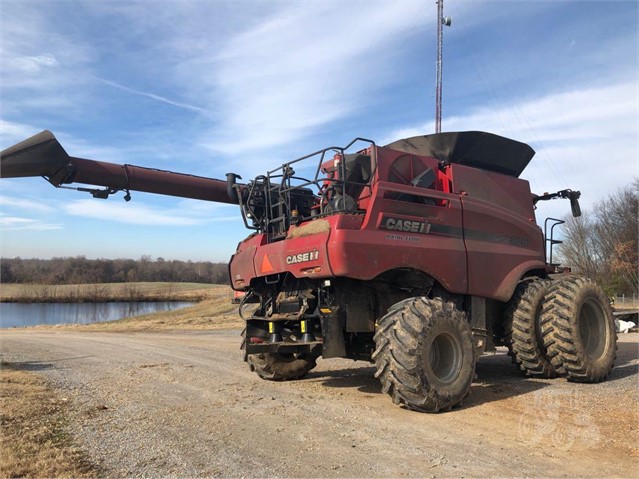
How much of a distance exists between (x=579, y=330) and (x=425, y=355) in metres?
3.57

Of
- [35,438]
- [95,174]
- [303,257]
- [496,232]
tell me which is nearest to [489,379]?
[496,232]

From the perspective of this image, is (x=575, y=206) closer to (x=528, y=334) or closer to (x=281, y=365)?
(x=528, y=334)

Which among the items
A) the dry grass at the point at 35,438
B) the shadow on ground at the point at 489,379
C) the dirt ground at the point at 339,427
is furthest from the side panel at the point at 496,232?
the dry grass at the point at 35,438

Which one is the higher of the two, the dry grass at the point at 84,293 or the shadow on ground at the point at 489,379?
the shadow on ground at the point at 489,379

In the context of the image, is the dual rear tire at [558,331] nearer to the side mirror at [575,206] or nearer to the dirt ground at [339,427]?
the dirt ground at [339,427]

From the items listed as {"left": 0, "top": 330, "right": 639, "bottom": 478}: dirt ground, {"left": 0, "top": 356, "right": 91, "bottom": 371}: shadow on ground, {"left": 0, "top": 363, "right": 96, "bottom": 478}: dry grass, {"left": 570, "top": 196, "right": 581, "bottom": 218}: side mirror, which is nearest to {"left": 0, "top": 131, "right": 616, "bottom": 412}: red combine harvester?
{"left": 0, "top": 330, "right": 639, "bottom": 478}: dirt ground

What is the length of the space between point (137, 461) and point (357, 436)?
204 centimetres

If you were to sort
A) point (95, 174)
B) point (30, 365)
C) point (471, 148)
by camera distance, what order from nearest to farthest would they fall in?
point (95, 174)
point (471, 148)
point (30, 365)

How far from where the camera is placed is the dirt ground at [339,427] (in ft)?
13.8

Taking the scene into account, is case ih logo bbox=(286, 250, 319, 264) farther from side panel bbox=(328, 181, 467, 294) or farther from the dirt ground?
the dirt ground

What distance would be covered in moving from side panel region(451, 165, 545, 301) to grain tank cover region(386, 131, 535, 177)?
26 centimetres

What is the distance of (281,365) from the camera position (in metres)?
8.48

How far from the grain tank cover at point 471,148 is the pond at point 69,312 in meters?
36.1

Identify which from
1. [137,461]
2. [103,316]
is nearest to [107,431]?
[137,461]
